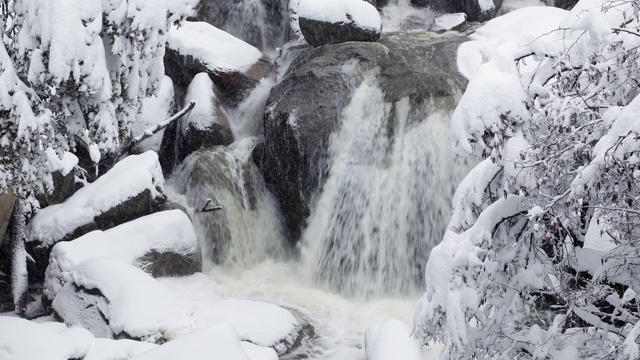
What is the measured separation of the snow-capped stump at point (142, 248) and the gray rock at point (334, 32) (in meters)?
4.37

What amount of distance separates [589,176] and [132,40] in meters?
4.95

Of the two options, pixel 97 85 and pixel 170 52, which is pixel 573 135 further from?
pixel 170 52

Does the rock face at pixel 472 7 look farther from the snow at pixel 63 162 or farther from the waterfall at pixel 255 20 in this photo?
the snow at pixel 63 162

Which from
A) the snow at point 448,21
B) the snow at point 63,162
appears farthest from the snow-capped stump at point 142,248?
the snow at point 448,21

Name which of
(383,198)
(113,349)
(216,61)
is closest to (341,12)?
(216,61)

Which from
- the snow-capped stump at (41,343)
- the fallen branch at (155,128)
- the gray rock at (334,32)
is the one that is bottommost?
the snow-capped stump at (41,343)

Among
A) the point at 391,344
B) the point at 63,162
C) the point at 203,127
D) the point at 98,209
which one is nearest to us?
the point at 391,344

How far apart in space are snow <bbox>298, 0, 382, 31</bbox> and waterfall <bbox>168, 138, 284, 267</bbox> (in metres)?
2.83

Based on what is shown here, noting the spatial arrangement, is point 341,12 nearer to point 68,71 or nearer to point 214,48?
point 214,48

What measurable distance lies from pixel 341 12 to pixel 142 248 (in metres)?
5.57

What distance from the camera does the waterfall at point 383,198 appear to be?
403 inches

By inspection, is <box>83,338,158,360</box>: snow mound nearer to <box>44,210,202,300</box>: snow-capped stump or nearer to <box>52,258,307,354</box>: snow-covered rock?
<box>52,258,307,354</box>: snow-covered rock

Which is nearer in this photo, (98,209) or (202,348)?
(202,348)

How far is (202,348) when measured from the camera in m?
5.27
